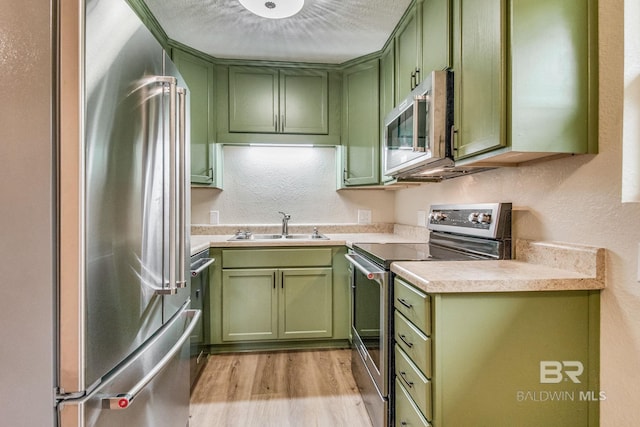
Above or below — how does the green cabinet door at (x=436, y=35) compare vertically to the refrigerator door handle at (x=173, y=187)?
above

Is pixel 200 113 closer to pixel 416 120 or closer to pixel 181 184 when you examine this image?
pixel 181 184

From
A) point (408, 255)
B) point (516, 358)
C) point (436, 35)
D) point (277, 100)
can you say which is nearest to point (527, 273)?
point (516, 358)

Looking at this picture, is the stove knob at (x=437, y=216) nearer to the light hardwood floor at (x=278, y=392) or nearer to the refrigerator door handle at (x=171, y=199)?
the light hardwood floor at (x=278, y=392)

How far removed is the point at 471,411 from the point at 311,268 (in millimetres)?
1562

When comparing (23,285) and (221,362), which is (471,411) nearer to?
(23,285)

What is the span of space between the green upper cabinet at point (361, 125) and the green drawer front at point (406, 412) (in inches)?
62.7

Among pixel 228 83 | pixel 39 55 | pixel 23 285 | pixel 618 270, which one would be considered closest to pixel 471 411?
pixel 618 270

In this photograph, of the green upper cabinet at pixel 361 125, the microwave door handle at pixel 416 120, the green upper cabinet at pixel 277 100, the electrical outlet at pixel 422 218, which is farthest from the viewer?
the green upper cabinet at pixel 277 100

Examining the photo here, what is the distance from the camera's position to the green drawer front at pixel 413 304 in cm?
107

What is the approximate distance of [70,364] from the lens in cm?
75

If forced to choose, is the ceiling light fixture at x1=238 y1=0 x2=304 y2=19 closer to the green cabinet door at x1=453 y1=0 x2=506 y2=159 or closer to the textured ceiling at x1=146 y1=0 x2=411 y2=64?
the textured ceiling at x1=146 y1=0 x2=411 y2=64

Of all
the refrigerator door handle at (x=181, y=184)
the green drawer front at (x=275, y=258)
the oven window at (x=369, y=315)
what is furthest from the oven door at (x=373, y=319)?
the refrigerator door handle at (x=181, y=184)
